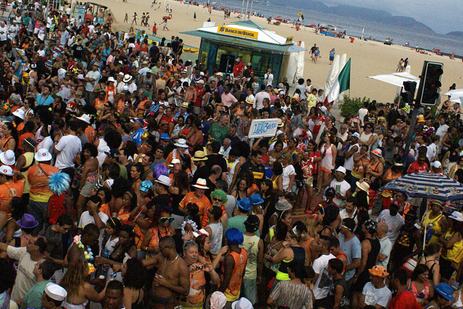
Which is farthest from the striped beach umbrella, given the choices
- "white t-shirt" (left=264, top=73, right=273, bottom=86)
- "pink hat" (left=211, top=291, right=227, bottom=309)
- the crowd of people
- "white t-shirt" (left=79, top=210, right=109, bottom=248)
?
"white t-shirt" (left=264, top=73, right=273, bottom=86)

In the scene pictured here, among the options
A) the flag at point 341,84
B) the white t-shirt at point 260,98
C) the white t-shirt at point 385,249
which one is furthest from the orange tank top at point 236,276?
the flag at point 341,84

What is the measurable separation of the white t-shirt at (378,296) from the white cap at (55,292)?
10.4 feet

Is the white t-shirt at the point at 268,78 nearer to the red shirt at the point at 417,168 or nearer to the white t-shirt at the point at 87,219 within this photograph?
the red shirt at the point at 417,168

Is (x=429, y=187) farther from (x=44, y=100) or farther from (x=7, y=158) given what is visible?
(x=44, y=100)

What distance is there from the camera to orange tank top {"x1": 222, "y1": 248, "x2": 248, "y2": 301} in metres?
4.81

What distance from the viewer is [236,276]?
4.84 m

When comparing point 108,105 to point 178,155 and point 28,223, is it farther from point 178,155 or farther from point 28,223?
point 28,223

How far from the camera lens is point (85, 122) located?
26.4ft

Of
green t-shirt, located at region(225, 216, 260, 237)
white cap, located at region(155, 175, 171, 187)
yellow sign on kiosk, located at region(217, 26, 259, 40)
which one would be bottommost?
green t-shirt, located at region(225, 216, 260, 237)

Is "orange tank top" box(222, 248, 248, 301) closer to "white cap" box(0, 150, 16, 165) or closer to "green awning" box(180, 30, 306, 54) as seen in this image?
"white cap" box(0, 150, 16, 165)

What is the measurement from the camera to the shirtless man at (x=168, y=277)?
14.6ft

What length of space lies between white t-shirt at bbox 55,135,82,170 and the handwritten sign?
3.02m

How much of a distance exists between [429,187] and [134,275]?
4142 millimetres

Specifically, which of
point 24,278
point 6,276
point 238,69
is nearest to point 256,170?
point 24,278
